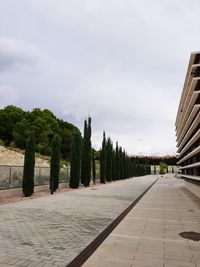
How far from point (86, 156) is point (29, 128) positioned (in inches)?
1308

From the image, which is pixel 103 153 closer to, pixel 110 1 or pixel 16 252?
pixel 110 1

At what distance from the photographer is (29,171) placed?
1912 centimetres

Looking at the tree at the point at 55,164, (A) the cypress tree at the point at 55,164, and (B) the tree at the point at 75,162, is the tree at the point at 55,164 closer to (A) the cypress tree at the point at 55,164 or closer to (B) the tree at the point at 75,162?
(A) the cypress tree at the point at 55,164

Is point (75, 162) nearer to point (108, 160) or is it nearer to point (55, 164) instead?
point (55, 164)

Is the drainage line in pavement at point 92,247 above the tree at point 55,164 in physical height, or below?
below

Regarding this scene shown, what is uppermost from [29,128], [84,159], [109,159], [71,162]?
[29,128]

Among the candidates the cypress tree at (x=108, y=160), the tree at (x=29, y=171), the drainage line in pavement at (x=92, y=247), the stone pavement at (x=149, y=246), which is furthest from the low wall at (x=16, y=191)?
the cypress tree at (x=108, y=160)

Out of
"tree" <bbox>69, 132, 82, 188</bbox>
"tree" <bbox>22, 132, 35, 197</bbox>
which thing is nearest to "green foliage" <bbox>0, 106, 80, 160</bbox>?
"tree" <bbox>69, 132, 82, 188</bbox>

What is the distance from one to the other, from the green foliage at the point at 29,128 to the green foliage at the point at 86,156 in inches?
861

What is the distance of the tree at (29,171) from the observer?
18.7 m

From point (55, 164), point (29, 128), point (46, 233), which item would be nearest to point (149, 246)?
point (46, 233)

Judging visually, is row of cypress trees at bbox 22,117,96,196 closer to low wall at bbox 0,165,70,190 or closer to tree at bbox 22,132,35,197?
tree at bbox 22,132,35,197

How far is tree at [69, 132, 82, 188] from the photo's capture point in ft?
89.3

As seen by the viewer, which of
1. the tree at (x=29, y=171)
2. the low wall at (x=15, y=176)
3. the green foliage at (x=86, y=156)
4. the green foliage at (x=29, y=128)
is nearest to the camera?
the low wall at (x=15, y=176)
